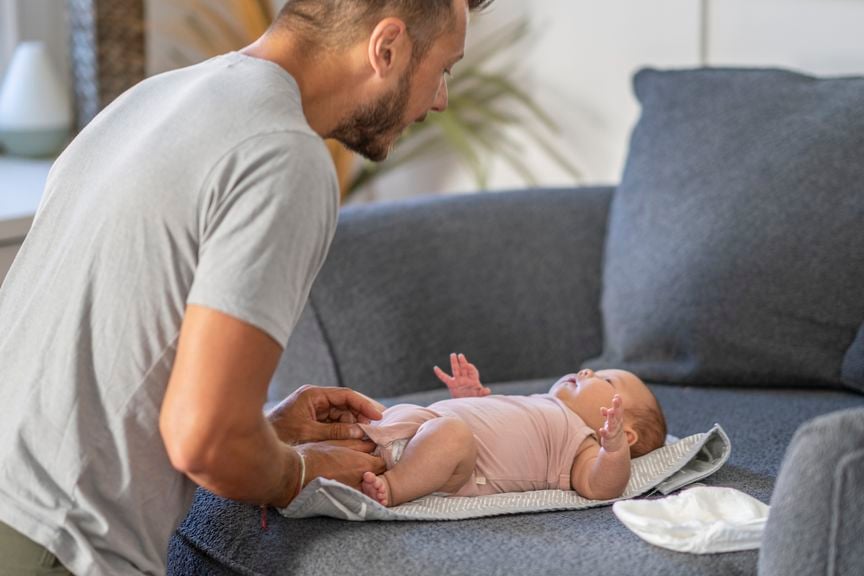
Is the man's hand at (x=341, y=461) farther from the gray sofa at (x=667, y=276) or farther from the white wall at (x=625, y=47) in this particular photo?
the white wall at (x=625, y=47)

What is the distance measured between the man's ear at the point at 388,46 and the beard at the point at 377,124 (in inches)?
1.0

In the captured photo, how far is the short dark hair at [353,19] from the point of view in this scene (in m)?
1.41

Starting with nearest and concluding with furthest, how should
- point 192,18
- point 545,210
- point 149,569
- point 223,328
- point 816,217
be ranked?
1. point 223,328
2. point 149,569
3. point 816,217
4. point 545,210
5. point 192,18

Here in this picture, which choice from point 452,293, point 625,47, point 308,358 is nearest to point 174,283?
point 308,358

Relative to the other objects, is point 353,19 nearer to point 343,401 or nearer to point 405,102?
point 405,102

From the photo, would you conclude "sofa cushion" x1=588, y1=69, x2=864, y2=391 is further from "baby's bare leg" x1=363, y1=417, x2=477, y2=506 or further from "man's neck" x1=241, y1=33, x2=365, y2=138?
"man's neck" x1=241, y1=33, x2=365, y2=138

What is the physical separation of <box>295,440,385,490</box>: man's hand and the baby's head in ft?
1.05

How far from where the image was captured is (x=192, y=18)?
3.38 m

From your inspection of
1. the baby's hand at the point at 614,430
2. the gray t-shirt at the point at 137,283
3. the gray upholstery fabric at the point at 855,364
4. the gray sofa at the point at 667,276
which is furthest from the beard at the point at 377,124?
the gray upholstery fabric at the point at 855,364

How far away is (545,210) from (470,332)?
312mm

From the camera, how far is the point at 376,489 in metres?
1.57

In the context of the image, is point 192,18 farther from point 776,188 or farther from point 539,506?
point 539,506

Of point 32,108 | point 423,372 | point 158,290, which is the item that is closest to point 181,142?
point 158,290

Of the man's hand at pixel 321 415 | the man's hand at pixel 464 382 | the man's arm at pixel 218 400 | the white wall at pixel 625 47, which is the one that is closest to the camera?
the man's arm at pixel 218 400
